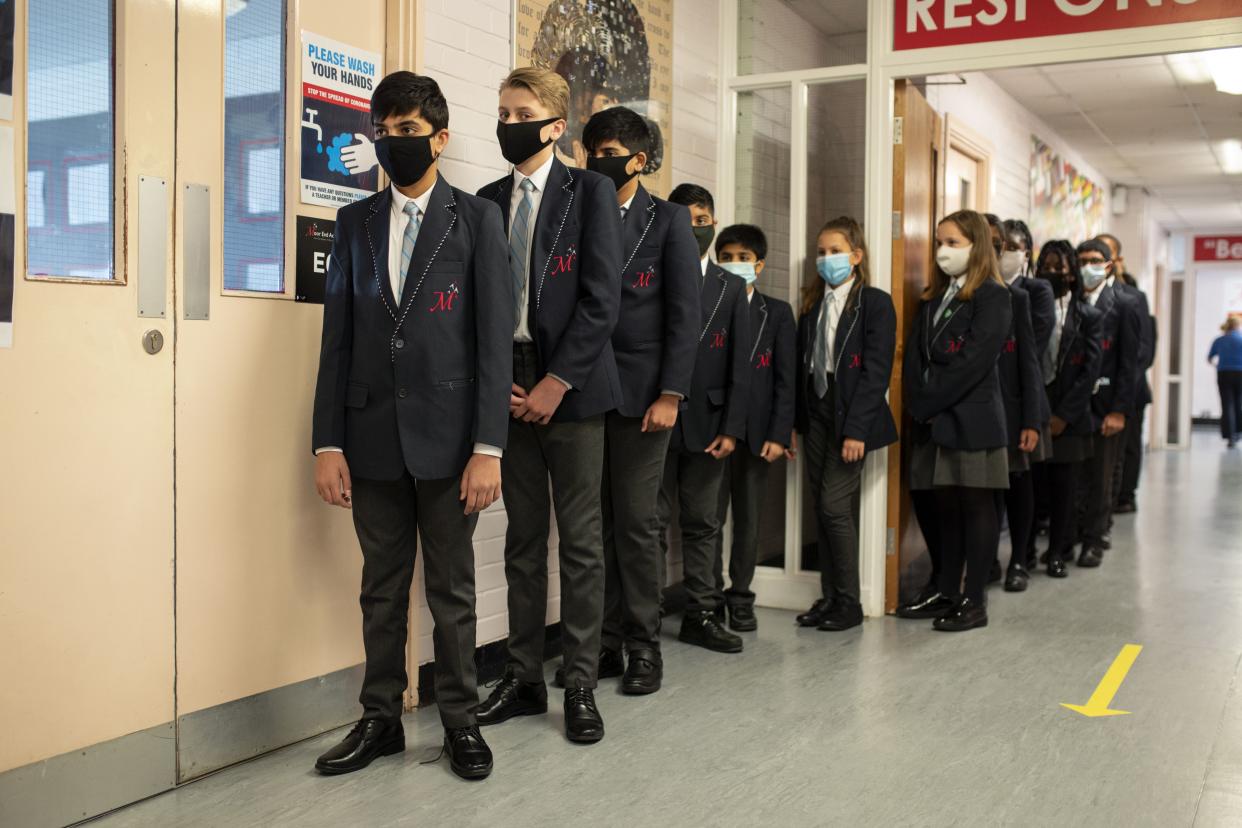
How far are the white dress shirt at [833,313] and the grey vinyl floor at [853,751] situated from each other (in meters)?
0.96

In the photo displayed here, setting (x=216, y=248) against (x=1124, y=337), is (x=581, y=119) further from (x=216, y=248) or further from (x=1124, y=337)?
(x=1124, y=337)

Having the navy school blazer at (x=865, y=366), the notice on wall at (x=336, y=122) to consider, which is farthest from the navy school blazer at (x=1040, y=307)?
the notice on wall at (x=336, y=122)

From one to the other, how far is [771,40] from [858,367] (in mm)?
1381

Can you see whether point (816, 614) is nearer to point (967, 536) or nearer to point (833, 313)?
point (967, 536)

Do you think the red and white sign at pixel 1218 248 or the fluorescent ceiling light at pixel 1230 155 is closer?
the fluorescent ceiling light at pixel 1230 155

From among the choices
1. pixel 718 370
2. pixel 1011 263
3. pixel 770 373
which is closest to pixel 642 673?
pixel 718 370

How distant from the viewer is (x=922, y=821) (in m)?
2.34

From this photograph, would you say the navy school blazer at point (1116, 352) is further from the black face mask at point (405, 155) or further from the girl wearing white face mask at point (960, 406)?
the black face mask at point (405, 155)

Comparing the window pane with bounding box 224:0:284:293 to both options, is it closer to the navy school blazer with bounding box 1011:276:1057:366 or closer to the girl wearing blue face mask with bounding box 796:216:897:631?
the girl wearing blue face mask with bounding box 796:216:897:631

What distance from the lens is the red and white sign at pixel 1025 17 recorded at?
3.73m

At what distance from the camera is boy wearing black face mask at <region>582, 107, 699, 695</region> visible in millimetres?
3100

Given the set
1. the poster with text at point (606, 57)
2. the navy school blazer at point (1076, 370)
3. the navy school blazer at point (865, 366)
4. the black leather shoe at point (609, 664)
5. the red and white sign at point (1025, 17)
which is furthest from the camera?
the navy school blazer at point (1076, 370)

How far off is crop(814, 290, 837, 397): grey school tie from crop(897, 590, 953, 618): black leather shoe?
89 centimetres

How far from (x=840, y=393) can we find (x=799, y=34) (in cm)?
141
